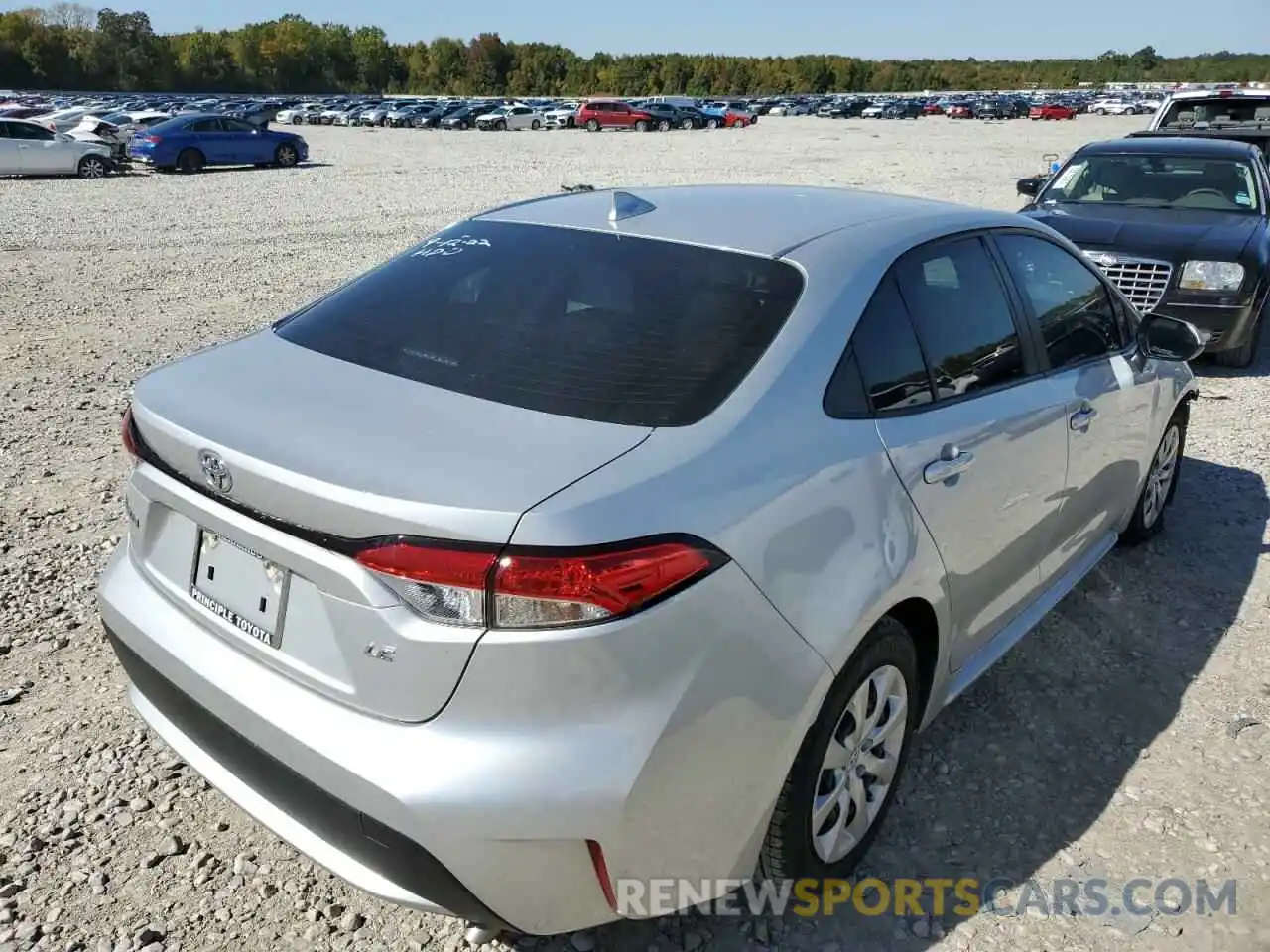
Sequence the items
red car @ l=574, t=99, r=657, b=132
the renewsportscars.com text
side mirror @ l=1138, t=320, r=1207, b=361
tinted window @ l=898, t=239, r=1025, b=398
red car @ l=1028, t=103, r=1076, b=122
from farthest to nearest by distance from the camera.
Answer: red car @ l=1028, t=103, r=1076, b=122 < red car @ l=574, t=99, r=657, b=132 < side mirror @ l=1138, t=320, r=1207, b=361 < tinted window @ l=898, t=239, r=1025, b=398 < the renewsportscars.com text

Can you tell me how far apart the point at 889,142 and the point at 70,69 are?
89.6 meters

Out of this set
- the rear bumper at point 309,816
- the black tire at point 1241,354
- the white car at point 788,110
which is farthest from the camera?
the white car at point 788,110

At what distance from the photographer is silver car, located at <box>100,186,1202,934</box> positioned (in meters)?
1.88

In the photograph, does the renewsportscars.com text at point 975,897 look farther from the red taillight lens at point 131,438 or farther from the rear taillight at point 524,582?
the red taillight lens at point 131,438

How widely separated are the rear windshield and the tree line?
109872 mm

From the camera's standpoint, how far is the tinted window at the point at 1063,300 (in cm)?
341

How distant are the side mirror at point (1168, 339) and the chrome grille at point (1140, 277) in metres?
3.69

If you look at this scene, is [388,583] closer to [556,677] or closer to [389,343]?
[556,677]

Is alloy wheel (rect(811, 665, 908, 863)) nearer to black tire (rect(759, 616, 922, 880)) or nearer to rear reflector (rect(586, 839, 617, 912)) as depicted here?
black tire (rect(759, 616, 922, 880))

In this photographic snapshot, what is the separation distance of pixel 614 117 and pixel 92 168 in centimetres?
3498

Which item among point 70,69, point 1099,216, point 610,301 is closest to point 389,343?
point 610,301

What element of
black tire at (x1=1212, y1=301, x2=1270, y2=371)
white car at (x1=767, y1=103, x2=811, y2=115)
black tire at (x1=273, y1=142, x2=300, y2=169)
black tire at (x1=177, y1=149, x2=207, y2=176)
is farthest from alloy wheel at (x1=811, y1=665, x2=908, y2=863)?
white car at (x1=767, y1=103, x2=811, y2=115)

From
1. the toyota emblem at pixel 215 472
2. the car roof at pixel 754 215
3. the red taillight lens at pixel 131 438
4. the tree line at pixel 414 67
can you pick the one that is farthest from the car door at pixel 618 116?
the tree line at pixel 414 67

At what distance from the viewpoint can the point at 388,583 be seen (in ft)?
6.28
